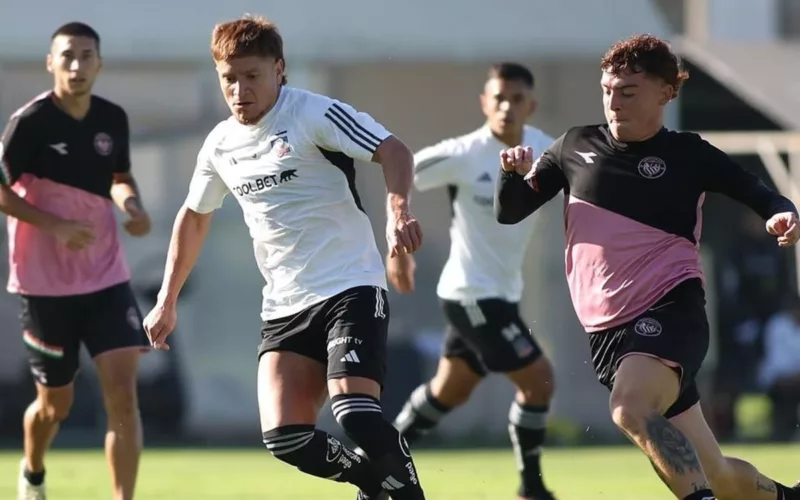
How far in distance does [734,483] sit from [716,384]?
40.5ft

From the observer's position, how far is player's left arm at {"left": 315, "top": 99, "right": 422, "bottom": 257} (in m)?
6.34

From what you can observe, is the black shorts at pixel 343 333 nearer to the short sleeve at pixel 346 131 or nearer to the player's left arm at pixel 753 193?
the short sleeve at pixel 346 131

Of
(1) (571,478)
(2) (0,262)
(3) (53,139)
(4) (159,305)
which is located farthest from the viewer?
(2) (0,262)

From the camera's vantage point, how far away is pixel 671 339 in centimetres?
643

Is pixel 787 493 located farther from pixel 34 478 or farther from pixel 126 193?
pixel 34 478

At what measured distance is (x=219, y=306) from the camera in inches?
696

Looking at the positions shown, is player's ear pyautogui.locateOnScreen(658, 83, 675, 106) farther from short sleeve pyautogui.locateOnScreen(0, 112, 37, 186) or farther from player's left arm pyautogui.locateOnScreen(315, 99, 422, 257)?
short sleeve pyautogui.locateOnScreen(0, 112, 37, 186)

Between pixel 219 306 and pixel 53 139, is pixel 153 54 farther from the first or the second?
pixel 53 139

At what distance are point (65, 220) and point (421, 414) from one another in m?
2.63

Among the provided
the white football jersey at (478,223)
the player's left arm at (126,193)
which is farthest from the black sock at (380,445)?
the white football jersey at (478,223)

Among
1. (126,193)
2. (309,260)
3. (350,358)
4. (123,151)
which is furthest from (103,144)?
(350,358)

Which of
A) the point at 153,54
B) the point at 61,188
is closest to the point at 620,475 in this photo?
the point at 61,188

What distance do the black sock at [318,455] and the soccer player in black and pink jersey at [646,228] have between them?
1086 millimetres

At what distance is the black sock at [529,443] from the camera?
9578 mm
